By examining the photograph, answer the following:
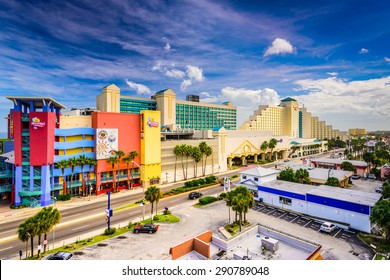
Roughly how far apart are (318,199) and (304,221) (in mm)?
4793

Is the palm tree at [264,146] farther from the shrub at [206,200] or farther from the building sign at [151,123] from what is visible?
the shrub at [206,200]

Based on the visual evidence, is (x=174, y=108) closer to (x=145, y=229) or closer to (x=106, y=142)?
(x=106, y=142)

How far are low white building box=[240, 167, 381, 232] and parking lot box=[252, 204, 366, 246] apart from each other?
1748 mm

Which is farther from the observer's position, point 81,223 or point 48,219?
point 81,223

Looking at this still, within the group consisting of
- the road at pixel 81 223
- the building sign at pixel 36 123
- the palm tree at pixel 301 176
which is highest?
the building sign at pixel 36 123

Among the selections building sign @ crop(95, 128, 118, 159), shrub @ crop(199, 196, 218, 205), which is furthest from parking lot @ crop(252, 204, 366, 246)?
building sign @ crop(95, 128, 118, 159)

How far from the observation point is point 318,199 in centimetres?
4003

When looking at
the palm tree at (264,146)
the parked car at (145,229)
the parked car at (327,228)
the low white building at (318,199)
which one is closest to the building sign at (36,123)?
the parked car at (145,229)

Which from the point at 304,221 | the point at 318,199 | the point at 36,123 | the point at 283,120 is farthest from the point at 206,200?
the point at 283,120

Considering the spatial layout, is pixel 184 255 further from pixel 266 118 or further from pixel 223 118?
pixel 266 118

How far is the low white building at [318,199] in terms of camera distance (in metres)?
35.5

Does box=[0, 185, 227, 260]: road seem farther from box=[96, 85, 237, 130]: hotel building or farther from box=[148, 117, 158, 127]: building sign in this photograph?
box=[96, 85, 237, 130]: hotel building

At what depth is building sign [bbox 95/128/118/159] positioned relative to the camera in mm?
56188

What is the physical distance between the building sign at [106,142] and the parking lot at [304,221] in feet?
122
